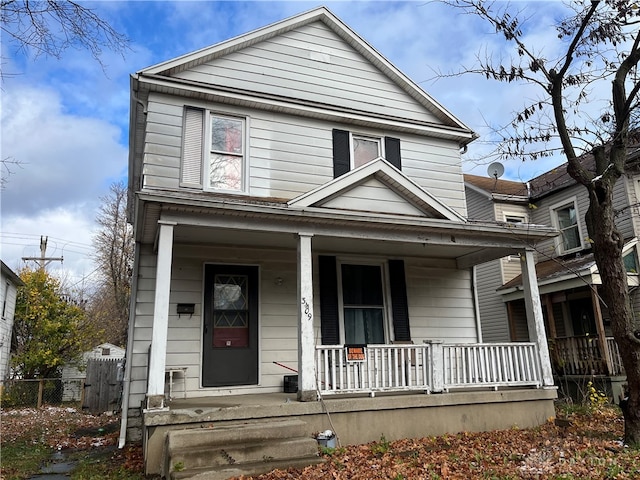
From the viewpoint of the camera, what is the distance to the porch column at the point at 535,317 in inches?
299

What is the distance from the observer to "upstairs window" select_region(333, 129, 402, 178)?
30.1 feet

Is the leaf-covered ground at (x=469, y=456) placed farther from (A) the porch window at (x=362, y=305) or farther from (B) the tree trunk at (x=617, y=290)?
(A) the porch window at (x=362, y=305)

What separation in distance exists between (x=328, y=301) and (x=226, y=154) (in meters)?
3.20

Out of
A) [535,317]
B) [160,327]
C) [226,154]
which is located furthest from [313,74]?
[535,317]

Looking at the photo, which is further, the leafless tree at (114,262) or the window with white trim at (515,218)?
the leafless tree at (114,262)

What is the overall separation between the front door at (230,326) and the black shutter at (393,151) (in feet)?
12.2

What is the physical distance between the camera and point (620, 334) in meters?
6.04

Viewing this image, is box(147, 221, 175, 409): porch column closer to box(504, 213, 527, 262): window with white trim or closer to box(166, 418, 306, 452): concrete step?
box(166, 418, 306, 452): concrete step

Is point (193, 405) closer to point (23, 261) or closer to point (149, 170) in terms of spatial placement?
point (149, 170)

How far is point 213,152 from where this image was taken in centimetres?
818

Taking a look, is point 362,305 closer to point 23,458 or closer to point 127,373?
point 127,373

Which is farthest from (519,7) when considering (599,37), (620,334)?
(620,334)

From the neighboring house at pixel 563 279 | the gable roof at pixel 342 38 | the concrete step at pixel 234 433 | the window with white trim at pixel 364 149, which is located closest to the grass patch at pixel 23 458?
the concrete step at pixel 234 433

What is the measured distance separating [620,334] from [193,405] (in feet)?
18.5
